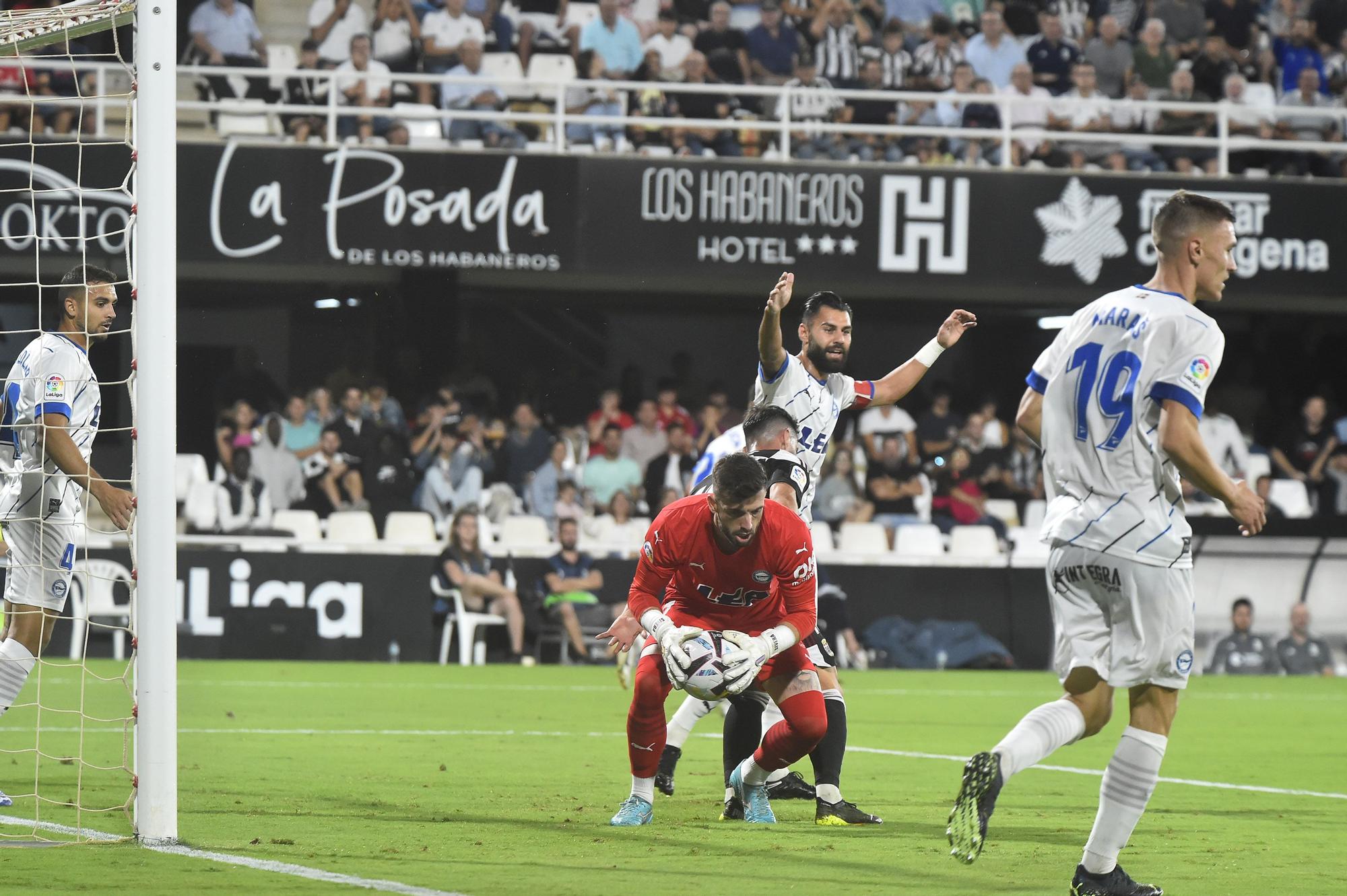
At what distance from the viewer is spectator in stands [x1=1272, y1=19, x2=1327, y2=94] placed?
21.1 m

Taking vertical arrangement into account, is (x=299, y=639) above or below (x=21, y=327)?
below

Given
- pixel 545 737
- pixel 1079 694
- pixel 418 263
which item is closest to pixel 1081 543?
pixel 1079 694

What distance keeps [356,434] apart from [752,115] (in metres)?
5.95

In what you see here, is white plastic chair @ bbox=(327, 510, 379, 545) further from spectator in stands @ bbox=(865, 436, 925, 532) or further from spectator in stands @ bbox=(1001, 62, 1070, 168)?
spectator in stands @ bbox=(1001, 62, 1070, 168)

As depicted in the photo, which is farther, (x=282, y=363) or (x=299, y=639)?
(x=282, y=363)

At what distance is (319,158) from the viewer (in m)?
18.6

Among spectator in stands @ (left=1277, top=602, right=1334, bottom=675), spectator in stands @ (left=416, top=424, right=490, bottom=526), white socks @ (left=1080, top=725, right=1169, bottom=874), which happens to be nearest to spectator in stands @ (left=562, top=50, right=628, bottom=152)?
spectator in stands @ (left=416, top=424, right=490, bottom=526)

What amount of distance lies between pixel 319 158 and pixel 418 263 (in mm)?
1510

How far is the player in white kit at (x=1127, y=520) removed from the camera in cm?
501

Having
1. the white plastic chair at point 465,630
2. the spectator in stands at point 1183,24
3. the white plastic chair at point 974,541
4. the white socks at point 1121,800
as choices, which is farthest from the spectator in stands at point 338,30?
the white socks at point 1121,800

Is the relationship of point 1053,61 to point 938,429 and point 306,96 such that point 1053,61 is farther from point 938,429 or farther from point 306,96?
point 306,96

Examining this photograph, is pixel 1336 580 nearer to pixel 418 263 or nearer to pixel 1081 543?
pixel 418 263

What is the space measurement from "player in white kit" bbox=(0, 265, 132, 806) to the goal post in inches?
53.0

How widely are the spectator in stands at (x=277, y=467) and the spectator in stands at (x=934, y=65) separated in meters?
8.26
